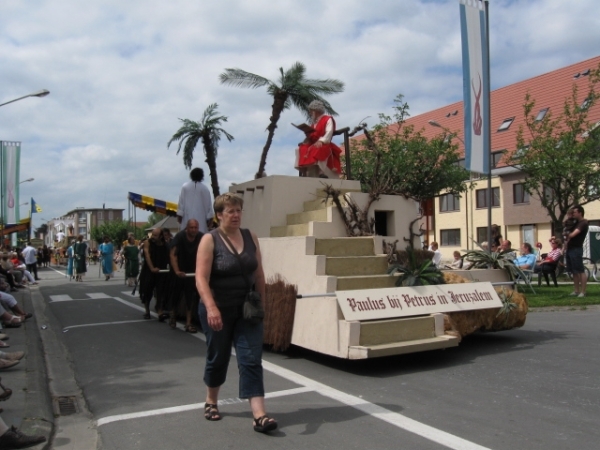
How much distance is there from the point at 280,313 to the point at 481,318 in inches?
91.9

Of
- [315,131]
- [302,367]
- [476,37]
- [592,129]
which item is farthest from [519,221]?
[302,367]

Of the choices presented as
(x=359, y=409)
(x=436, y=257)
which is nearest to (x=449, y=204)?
(x=436, y=257)

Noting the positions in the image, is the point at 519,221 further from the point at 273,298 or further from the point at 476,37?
the point at 273,298

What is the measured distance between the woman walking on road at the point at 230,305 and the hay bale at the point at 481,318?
9.61 ft

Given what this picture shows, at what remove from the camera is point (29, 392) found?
5844 millimetres

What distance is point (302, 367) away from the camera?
670 centimetres

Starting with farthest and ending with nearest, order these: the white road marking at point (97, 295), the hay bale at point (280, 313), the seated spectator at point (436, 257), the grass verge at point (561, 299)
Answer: the white road marking at point (97, 295) → the grass verge at point (561, 299) → the seated spectator at point (436, 257) → the hay bale at point (280, 313)

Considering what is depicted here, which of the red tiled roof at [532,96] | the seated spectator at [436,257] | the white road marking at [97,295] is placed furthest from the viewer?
the red tiled roof at [532,96]

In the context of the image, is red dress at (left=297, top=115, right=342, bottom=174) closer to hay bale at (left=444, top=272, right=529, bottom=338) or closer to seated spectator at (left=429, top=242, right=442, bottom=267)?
seated spectator at (left=429, top=242, right=442, bottom=267)

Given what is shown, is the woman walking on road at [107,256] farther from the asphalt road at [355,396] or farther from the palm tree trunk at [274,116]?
the asphalt road at [355,396]

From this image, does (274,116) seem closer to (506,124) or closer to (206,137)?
(206,137)

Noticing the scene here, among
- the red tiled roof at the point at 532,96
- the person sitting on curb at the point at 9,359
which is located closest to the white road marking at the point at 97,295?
the person sitting on curb at the point at 9,359

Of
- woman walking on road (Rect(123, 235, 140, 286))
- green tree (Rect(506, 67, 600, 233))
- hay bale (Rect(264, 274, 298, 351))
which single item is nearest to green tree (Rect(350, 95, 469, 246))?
green tree (Rect(506, 67, 600, 233))

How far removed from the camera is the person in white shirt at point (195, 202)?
32.7 feet
